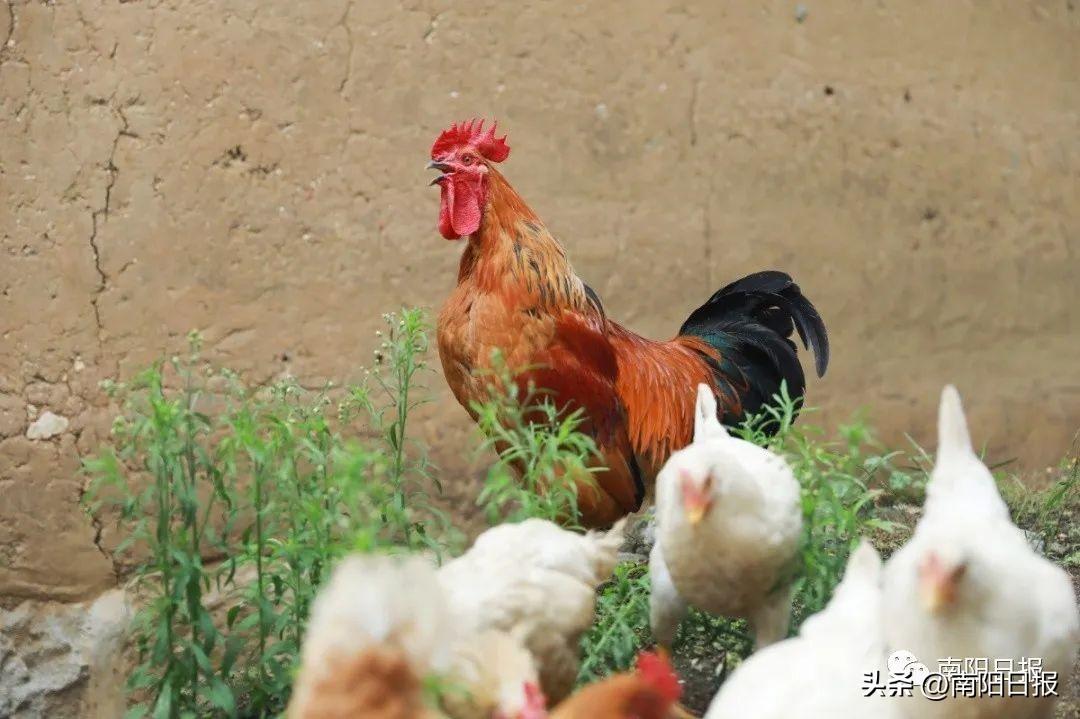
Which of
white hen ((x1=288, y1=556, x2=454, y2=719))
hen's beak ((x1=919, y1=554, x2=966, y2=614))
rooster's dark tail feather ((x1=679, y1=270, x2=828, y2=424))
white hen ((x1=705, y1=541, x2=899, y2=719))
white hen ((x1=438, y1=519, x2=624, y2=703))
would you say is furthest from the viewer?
rooster's dark tail feather ((x1=679, y1=270, x2=828, y2=424))

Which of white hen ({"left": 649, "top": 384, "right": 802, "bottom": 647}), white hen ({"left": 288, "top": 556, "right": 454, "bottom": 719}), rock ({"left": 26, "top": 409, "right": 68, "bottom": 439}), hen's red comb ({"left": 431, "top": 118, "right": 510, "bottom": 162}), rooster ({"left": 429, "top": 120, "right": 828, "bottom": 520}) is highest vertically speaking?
hen's red comb ({"left": 431, "top": 118, "right": 510, "bottom": 162})

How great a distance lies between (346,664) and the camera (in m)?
1.77

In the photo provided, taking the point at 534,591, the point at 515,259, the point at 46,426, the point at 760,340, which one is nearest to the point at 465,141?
the point at 515,259

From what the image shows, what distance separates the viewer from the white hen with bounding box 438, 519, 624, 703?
7.54 feet

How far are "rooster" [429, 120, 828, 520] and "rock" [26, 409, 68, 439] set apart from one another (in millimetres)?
1463

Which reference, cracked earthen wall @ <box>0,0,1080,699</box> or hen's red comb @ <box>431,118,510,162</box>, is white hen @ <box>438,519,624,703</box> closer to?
hen's red comb @ <box>431,118,510,162</box>

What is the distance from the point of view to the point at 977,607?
6.43 feet

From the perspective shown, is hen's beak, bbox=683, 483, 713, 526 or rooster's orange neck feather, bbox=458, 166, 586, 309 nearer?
hen's beak, bbox=683, 483, 713, 526

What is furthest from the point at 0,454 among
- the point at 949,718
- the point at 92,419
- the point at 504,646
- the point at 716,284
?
the point at 949,718

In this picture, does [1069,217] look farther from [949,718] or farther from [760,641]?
[949,718]

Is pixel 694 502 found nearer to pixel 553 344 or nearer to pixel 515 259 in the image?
pixel 553 344

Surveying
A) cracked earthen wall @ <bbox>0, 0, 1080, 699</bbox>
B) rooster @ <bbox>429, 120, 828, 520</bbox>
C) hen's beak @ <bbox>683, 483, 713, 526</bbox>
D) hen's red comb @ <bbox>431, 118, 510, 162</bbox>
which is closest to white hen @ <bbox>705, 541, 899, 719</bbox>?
hen's beak @ <bbox>683, 483, 713, 526</bbox>

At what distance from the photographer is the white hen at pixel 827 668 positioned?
200cm

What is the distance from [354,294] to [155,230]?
77cm
